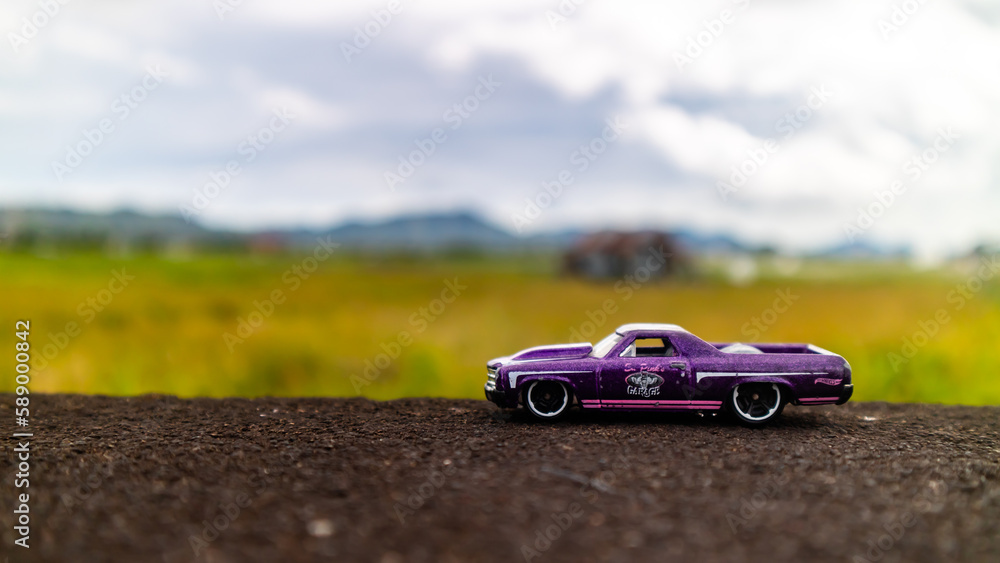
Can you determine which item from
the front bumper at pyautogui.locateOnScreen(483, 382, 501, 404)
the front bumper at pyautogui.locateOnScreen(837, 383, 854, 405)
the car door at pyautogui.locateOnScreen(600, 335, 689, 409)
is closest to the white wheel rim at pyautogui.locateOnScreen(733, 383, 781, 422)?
the car door at pyautogui.locateOnScreen(600, 335, 689, 409)

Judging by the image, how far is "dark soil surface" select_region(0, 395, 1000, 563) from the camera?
18.4ft

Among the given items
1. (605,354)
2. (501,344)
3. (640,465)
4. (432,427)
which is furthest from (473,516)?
(501,344)

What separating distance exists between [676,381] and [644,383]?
47cm

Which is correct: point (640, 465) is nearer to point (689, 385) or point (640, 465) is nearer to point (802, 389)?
point (689, 385)

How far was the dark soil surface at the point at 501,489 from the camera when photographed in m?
5.60

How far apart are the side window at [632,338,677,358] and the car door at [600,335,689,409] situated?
0.72ft

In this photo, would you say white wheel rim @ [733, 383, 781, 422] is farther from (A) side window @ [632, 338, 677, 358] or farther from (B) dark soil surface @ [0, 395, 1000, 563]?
(A) side window @ [632, 338, 677, 358]

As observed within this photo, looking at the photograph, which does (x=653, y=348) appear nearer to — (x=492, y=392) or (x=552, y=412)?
(x=552, y=412)

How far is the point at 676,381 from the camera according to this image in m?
9.77

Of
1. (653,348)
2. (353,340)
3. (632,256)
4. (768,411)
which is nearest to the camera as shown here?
(768,411)

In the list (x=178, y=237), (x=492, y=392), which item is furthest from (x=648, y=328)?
(x=178, y=237)

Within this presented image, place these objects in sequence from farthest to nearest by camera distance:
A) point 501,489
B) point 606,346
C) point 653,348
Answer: point 653,348, point 606,346, point 501,489

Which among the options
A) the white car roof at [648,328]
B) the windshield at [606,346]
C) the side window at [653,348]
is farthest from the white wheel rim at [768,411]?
the windshield at [606,346]

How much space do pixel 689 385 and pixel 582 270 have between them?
130 feet
